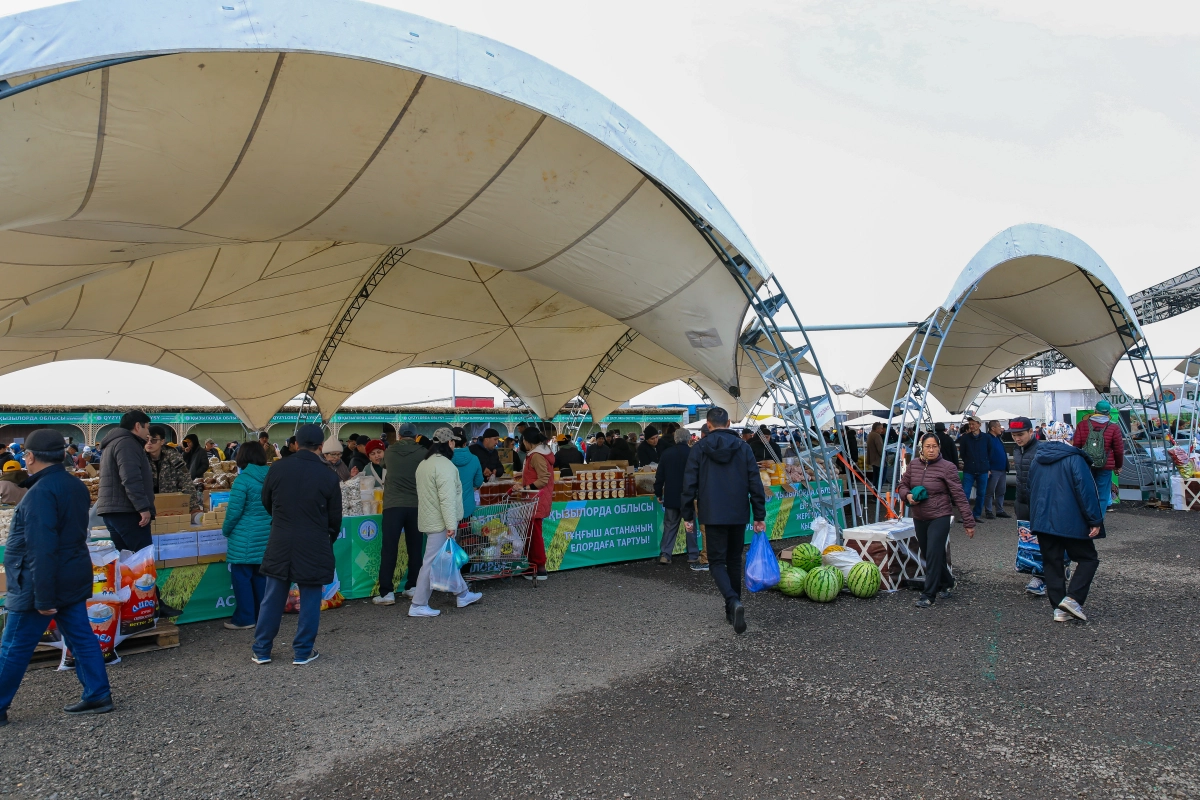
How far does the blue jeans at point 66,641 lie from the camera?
3674 millimetres

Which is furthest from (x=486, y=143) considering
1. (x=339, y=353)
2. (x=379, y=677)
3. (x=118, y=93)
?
(x=339, y=353)

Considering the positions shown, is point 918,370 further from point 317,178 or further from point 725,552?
point 317,178

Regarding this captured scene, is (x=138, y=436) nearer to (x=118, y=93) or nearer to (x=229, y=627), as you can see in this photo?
(x=229, y=627)

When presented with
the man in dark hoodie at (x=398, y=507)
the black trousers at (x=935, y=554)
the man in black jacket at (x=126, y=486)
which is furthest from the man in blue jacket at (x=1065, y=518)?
the man in black jacket at (x=126, y=486)

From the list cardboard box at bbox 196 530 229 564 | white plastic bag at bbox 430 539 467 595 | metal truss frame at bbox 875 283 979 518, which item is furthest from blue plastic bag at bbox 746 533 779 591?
cardboard box at bbox 196 530 229 564

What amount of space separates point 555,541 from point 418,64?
4999 millimetres

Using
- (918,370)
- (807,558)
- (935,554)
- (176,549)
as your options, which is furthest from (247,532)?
(918,370)

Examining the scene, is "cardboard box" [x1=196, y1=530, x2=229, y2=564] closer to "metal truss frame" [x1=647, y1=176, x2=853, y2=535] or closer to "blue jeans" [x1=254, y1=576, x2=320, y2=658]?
"blue jeans" [x1=254, y1=576, x2=320, y2=658]

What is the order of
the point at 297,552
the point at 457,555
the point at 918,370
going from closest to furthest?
the point at 297,552
the point at 457,555
the point at 918,370

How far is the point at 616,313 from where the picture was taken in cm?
845

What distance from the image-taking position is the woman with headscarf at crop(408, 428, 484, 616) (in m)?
6.03

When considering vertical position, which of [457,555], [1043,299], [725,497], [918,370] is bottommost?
[457,555]

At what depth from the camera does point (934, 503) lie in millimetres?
6152

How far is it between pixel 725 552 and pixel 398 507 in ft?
10.00
